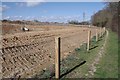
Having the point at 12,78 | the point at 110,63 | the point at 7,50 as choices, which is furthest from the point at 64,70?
the point at 7,50

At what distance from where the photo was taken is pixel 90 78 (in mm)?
9391

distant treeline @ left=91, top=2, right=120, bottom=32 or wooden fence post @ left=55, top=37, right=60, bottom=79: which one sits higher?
distant treeline @ left=91, top=2, right=120, bottom=32

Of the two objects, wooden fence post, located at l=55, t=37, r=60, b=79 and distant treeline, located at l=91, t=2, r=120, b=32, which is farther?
distant treeline, located at l=91, t=2, r=120, b=32

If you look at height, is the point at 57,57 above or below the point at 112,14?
below

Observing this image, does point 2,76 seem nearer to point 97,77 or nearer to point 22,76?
point 22,76

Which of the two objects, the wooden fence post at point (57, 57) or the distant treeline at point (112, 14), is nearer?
the wooden fence post at point (57, 57)

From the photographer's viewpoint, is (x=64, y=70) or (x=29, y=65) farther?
(x=29, y=65)

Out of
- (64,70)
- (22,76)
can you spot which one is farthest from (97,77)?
(22,76)

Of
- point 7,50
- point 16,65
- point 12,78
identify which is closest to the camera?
point 12,78

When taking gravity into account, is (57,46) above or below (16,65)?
above

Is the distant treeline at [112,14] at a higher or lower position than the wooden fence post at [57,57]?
higher

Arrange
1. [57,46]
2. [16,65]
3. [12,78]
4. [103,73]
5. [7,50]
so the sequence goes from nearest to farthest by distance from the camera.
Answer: [57,46], [12,78], [103,73], [16,65], [7,50]

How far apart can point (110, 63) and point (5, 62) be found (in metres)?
4.70

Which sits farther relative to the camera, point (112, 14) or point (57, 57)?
point (112, 14)
